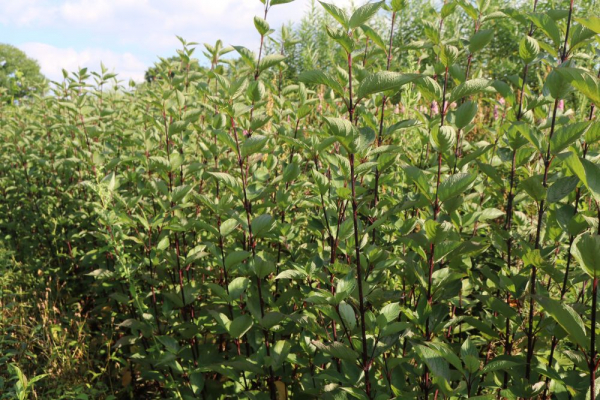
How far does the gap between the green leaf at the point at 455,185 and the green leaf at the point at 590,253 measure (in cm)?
33

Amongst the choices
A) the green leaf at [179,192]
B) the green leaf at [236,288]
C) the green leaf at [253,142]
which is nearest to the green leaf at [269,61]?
the green leaf at [253,142]

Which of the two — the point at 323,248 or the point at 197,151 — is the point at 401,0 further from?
the point at 197,151

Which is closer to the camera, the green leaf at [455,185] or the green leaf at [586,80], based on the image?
the green leaf at [586,80]

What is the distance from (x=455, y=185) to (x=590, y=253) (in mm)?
389

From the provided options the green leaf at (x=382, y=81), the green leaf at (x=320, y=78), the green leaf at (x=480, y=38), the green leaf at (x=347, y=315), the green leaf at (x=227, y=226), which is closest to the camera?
the green leaf at (x=382, y=81)

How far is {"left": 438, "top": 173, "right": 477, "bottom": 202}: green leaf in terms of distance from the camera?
4.16ft

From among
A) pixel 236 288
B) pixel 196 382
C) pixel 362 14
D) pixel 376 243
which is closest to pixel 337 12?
pixel 362 14

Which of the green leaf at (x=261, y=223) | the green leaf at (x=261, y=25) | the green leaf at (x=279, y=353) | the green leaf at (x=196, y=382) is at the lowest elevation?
the green leaf at (x=196, y=382)

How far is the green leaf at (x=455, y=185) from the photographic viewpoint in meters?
1.27

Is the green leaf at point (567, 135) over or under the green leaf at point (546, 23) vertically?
under

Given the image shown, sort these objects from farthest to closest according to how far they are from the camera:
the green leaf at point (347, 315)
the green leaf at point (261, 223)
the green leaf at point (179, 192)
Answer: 1. the green leaf at point (179, 192)
2. the green leaf at point (261, 223)
3. the green leaf at point (347, 315)

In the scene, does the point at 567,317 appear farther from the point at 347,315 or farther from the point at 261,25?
the point at 261,25

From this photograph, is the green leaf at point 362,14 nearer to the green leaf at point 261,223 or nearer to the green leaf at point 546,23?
the green leaf at point 546,23

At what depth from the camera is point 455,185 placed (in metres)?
1.28
